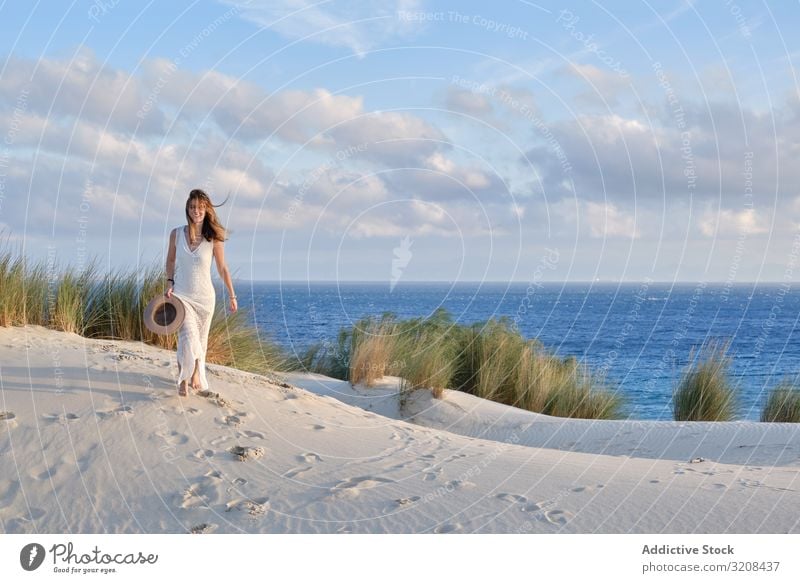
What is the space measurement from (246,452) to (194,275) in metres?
2.09

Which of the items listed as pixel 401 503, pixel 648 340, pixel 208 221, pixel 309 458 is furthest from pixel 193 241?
pixel 648 340

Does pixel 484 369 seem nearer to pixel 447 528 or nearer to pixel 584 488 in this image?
pixel 584 488

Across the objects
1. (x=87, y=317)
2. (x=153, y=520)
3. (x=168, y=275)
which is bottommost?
(x=153, y=520)

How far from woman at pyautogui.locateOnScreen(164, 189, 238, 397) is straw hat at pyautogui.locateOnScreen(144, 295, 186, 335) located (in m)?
0.06

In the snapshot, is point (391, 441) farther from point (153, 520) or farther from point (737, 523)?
point (737, 523)

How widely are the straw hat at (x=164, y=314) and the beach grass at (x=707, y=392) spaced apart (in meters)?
9.43

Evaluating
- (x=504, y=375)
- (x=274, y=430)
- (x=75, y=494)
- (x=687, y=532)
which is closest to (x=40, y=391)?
(x=75, y=494)

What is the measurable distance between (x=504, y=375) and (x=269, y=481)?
8458mm

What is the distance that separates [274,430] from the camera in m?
7.47

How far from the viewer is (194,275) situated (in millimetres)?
7824

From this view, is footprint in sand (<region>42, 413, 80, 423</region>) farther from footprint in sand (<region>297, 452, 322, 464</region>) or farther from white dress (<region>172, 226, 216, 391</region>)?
footprint in sand (<region>297, 452, 322, 464</region>)

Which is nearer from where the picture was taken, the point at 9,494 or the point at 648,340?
the point at 9,494

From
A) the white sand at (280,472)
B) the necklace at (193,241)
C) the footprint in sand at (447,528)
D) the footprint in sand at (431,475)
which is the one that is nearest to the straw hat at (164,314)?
the necklace at (193,241)

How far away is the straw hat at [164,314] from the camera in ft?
25.1
